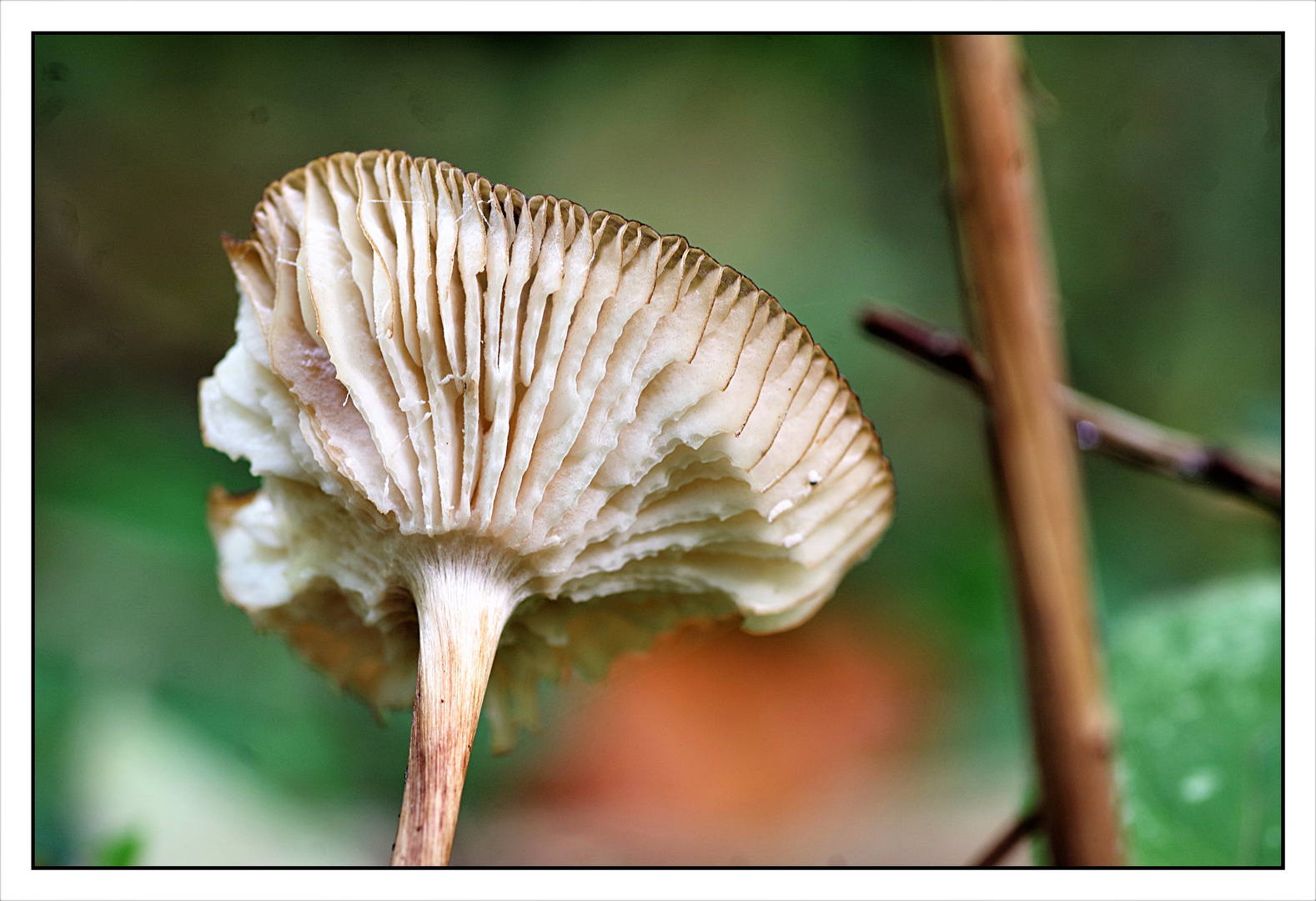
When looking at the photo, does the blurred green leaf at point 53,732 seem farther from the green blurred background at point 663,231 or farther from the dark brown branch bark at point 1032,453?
the dark brown branch bark at point 1032,453

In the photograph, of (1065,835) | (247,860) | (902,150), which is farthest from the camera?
(902,150)

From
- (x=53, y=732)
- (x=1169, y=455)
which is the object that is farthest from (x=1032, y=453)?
(x=53, y=732)

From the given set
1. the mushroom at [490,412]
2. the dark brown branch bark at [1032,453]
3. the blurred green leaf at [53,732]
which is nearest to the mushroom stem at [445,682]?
the mushroom at [490,412]

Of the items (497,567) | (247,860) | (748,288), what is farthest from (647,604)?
(247,860)

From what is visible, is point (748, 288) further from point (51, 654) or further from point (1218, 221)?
point (51, 654)

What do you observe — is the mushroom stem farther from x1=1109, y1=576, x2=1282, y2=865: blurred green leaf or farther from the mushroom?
x1=1109, y1=576, x2=1282, y2=865: blurred green leaf

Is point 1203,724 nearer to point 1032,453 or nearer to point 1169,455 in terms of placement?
point 1169,455
